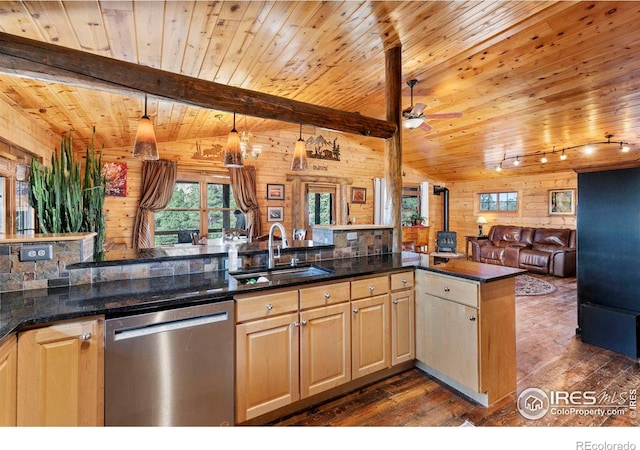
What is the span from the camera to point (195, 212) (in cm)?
589

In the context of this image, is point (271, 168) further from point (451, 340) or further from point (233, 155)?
point (451, 340)

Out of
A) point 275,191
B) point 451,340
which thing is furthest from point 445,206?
point 451,340

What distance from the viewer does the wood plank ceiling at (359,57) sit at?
6.49 feet

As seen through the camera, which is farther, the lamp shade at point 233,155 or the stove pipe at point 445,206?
the stove pipe at point 445,206

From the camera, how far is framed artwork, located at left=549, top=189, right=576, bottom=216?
7.06 metres

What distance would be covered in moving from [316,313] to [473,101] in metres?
4.29

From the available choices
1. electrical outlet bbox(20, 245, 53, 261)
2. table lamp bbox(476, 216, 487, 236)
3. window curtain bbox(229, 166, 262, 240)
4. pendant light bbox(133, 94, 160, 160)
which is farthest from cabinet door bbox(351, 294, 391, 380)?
table lamp bbox(476, 216, 487, 236)

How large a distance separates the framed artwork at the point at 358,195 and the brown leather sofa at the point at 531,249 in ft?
10.1

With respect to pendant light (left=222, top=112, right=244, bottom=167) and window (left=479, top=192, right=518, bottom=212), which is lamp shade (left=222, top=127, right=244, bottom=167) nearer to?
pendant light (left=222, top=112, right=244, bottom=167)

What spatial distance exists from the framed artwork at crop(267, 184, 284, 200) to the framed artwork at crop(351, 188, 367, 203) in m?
1.92

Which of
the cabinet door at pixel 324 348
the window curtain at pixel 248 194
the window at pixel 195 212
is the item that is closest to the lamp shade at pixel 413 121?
the cabinet door at pixel 324 348

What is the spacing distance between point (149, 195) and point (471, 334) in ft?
17.4

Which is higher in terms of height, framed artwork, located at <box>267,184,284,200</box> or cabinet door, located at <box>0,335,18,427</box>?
framed artwork, located at <box>267,184,284,200</box>

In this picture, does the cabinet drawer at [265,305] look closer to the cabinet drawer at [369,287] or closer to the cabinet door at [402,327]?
the cabinet drawer at [369,287]
